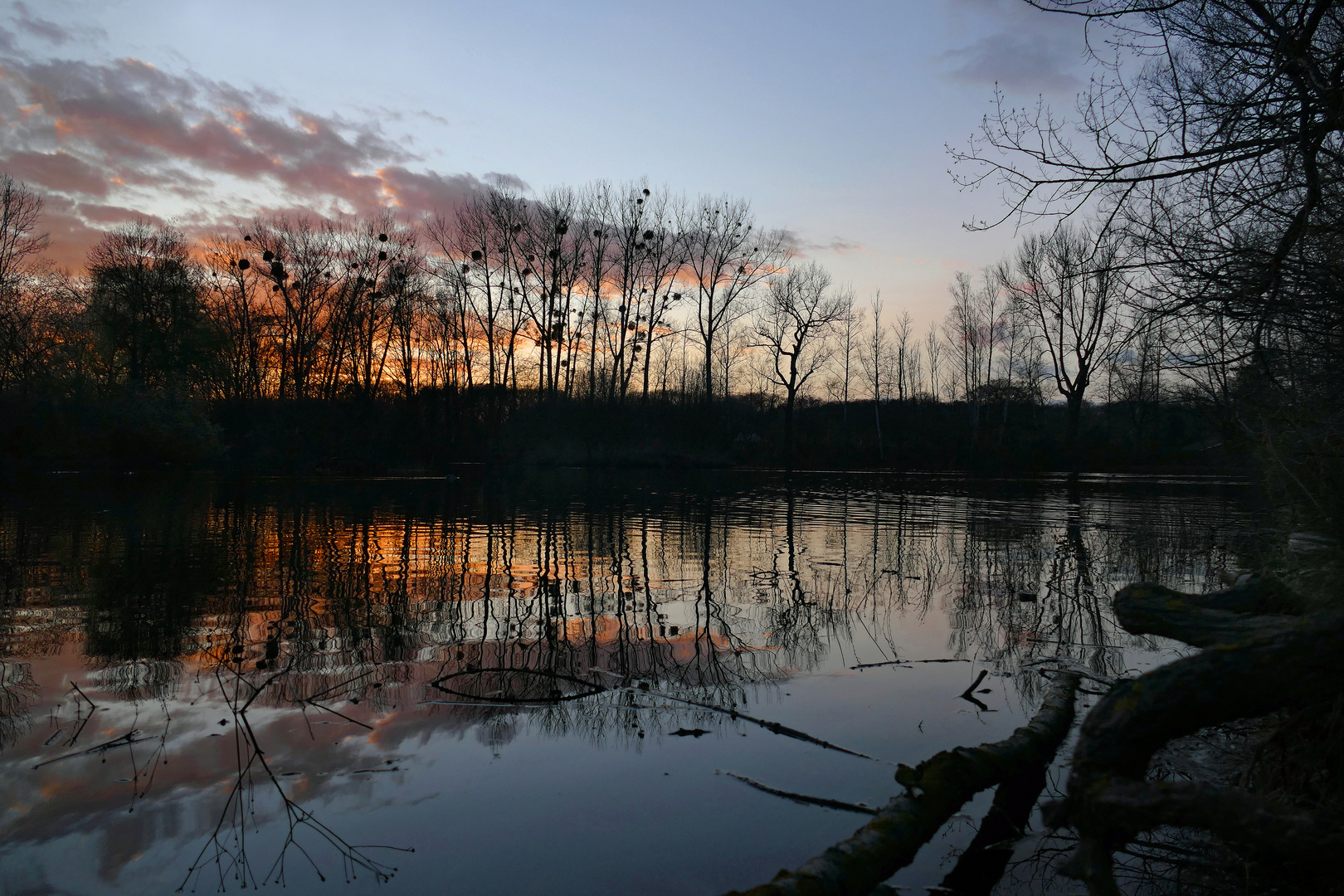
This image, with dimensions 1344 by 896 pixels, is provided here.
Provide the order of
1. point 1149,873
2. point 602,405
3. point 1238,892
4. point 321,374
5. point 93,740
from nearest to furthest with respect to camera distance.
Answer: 1. point 1238,892
2. point 1149,873
3. point 93,740
4. point 602,405
5. point 321,374

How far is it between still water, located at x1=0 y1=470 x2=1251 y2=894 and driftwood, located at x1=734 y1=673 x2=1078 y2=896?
28 cm

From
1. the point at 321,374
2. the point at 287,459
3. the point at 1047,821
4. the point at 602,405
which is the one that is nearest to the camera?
the point at 1047,821

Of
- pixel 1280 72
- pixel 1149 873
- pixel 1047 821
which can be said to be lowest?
pixel 1149 873

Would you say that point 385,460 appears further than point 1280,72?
Yes

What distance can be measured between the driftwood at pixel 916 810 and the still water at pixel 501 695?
0.28m

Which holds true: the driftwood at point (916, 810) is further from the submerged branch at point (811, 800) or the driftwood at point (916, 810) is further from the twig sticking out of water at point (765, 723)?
the twig sticking out of water at point (765, 723)

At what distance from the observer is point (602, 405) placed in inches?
1735

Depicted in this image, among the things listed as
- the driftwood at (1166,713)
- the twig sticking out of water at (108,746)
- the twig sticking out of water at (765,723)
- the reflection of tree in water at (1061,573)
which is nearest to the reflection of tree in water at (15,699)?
the twig sticking out of water at (108,746)

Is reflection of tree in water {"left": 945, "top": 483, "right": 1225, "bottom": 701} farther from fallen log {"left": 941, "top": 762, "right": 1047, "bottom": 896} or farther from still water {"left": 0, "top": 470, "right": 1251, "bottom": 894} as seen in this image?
fallen log {"left": 941, "top": 762, "right": 1047, "bottom": 896}

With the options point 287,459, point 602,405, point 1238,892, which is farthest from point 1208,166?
point 287,459

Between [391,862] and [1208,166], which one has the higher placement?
[1208,166]

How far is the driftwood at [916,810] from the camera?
2.71 meters

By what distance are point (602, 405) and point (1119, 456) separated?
32.2 m

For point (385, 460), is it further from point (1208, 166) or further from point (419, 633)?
point (1208, 166)
